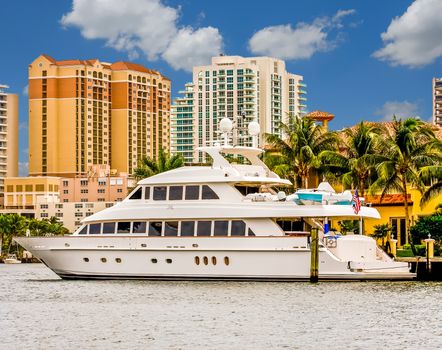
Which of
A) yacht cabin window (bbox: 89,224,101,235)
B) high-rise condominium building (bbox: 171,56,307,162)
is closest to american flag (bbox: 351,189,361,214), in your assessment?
yacht cabin window (bbox: 89,224,101,235)

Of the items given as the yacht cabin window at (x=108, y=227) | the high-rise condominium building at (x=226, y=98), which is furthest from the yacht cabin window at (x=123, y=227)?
the high-rise condominium building at (x=226, y=98)

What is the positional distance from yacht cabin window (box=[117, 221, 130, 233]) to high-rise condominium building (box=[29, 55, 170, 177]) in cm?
12666

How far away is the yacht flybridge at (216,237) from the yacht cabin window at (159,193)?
0.13ft

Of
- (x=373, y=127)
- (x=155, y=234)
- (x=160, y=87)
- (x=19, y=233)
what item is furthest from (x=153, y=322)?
(x=160, y=87)

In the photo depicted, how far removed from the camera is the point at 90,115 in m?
171

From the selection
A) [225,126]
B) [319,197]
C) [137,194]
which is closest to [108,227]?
[137,194]

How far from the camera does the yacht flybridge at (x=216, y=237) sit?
38.3 m

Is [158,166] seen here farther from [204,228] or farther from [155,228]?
[204,228]

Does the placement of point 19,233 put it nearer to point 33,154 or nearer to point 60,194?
point 60,194

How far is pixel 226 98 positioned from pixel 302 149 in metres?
112

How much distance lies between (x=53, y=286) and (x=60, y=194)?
11084 centimetres

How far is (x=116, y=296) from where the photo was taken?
120ft

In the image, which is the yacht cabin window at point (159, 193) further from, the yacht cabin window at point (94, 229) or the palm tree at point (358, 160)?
the palm tree at point (358, 160)

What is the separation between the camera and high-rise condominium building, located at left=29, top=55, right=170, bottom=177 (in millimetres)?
166875
